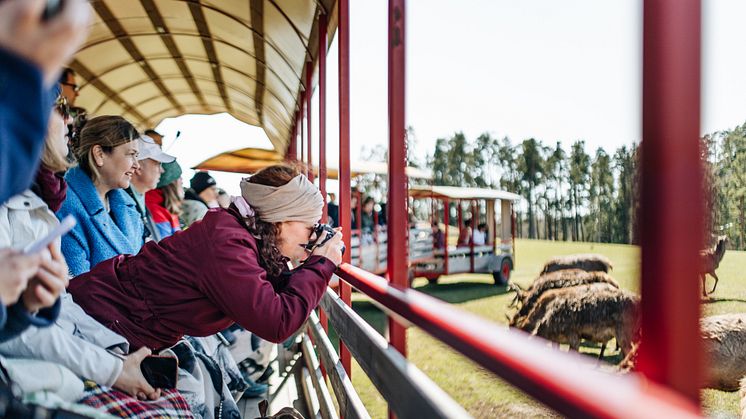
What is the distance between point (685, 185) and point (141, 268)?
65.3 inches

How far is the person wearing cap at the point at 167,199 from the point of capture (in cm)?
466

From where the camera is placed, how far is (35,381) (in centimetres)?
140

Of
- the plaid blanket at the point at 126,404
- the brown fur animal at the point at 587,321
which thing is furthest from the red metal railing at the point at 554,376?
the brown fur animal at the point at 587,321

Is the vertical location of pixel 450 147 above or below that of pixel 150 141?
above

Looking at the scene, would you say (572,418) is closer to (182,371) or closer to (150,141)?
(182,371)

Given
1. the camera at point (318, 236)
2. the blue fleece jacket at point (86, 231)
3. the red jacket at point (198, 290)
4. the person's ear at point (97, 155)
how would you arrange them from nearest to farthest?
the red jacket at point (198, 290), the camera at point (318, 236), the blue fleece jacket at point (86, 231), the person's ear at point (97, 155)

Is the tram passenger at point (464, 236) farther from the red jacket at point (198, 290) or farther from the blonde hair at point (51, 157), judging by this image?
the blonde hair at point (51, 157)

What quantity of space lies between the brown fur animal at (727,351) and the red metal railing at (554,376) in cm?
473

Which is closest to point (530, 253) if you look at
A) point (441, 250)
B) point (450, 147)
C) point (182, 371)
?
point (450, 147)

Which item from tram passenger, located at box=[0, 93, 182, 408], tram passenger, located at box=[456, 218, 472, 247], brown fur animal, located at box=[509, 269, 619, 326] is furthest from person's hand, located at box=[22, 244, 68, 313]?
tram passenger, located at box=[456, 218, 472, 247]

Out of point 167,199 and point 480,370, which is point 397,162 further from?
point 167,199

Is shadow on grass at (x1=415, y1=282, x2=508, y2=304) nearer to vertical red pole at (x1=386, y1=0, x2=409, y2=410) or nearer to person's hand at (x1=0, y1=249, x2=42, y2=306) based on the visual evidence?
vertical red pole at (x1=386, y1=0, x2=409, y2=410)

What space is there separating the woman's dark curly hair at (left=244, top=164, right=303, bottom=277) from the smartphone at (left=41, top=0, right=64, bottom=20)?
139 cm

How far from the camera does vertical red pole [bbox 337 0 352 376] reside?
344 centimetres
